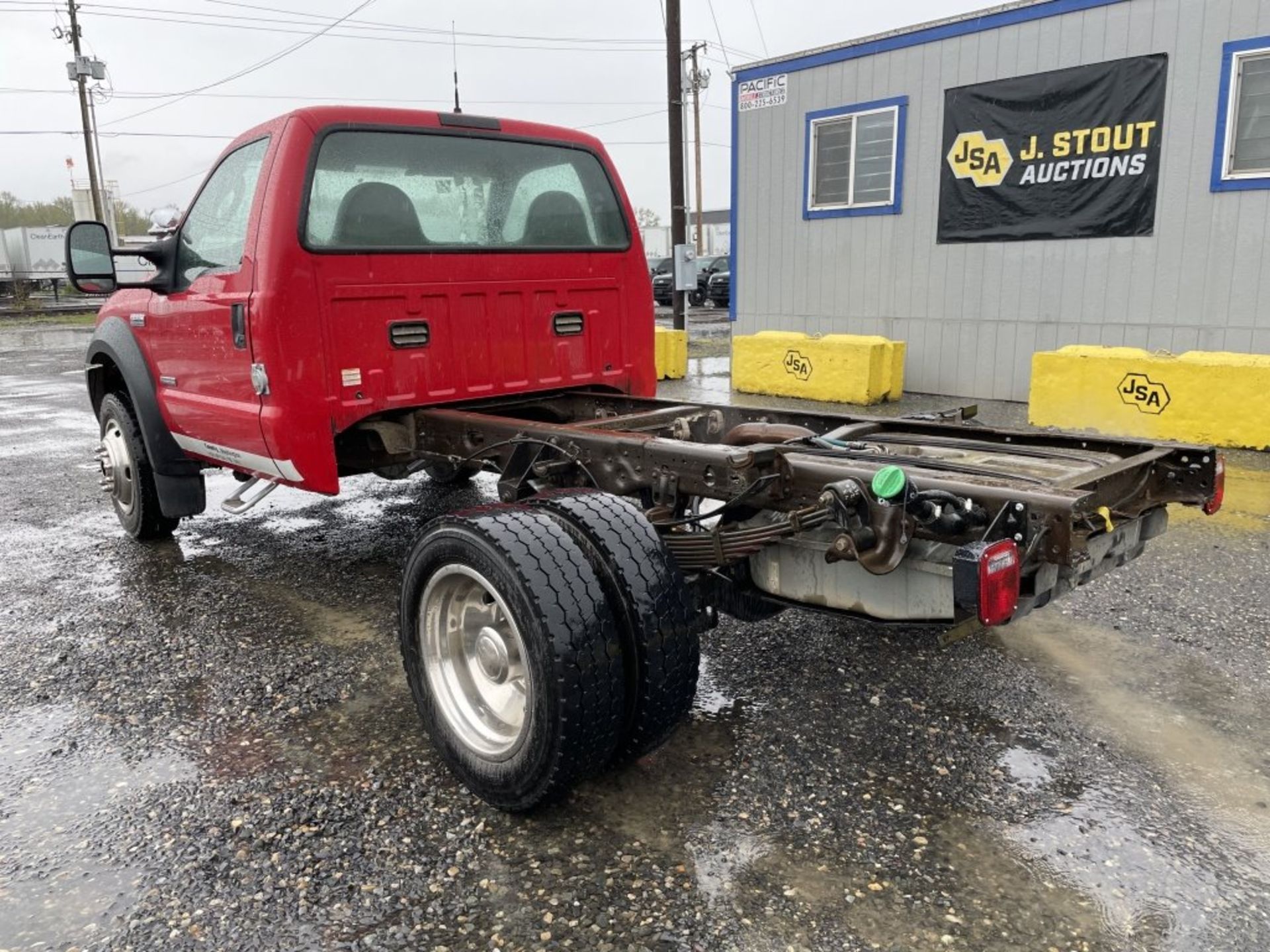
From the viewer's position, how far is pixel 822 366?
35.8 feet

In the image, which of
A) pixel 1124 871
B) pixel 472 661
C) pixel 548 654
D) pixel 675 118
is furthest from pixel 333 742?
pixel 675 118

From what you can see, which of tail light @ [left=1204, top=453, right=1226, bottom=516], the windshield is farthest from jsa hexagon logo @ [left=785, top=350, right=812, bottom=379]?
tail light @ [left=1204, top=453, right=1226, bottom=516]

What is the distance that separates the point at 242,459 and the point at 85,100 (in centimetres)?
4238

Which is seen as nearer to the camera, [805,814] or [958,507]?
[958,507]

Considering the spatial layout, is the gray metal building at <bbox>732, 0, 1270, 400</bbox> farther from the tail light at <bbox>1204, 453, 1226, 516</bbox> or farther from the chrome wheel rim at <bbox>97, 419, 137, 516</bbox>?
the chrome wheel rim at <bbox>97, 419, 137, 516</bbox>

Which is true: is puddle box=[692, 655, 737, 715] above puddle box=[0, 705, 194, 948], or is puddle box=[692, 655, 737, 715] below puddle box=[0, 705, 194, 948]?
above

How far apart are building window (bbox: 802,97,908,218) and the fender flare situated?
27.5ft

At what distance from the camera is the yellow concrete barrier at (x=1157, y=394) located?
7.63 meters

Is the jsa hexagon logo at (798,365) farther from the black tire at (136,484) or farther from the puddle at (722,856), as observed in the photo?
the puddle at (722,856)

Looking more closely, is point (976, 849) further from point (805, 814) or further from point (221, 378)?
point (221, 378)

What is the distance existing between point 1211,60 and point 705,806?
8.90 m

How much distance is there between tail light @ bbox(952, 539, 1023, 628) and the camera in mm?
2357

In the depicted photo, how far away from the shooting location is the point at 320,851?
2762 millimetres

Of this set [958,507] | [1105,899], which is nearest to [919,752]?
[1105,899]
